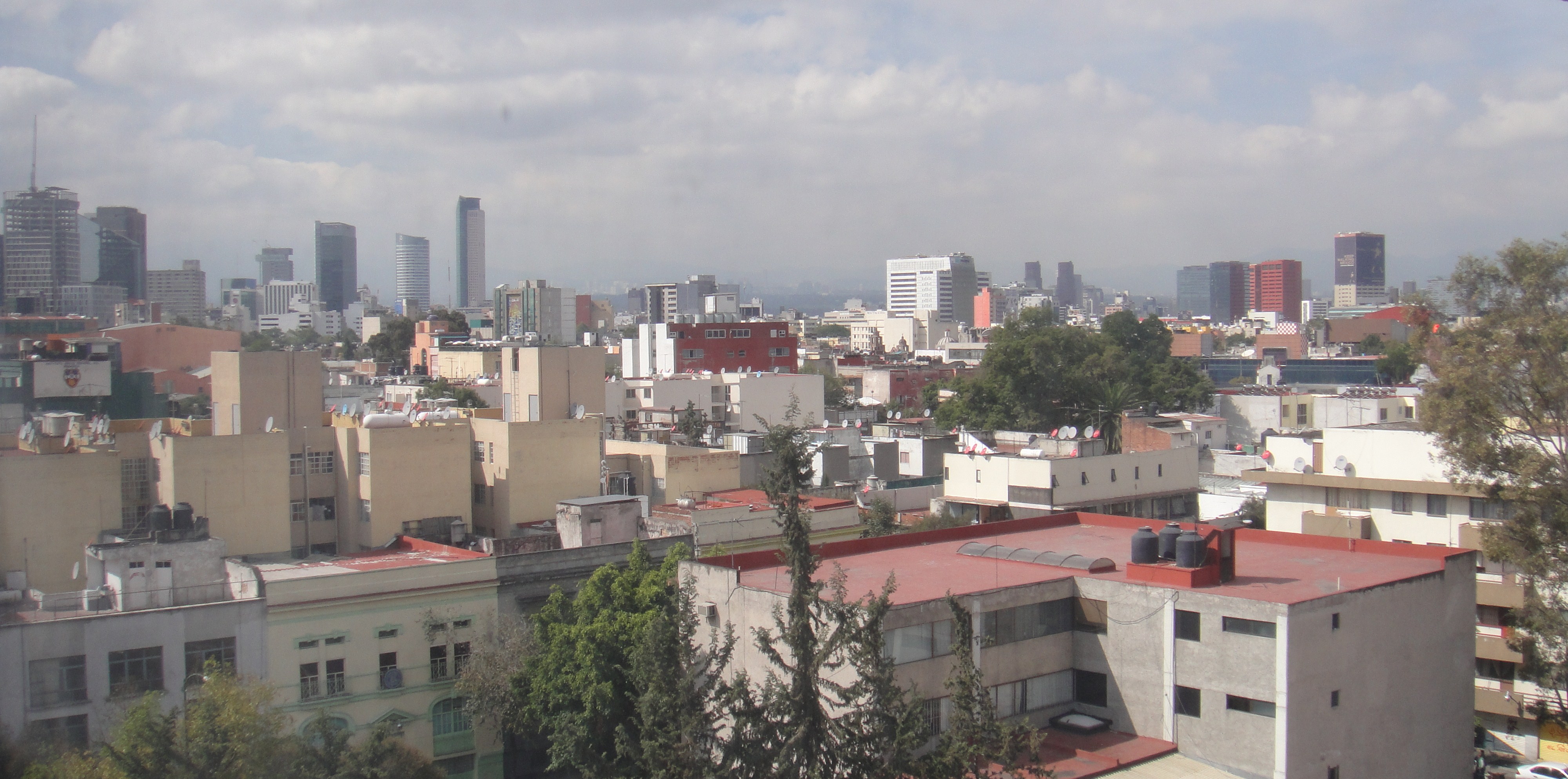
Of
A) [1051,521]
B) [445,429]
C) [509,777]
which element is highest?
[445,429]

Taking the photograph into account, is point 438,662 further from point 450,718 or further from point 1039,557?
point 1039,557

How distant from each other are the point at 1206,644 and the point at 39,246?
1110 cm

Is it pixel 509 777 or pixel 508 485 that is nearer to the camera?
pixel 509 777

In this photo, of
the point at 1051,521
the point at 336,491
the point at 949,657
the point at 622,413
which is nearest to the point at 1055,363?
the point at 622,413

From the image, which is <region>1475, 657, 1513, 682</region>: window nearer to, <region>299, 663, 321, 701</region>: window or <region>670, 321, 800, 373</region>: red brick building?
<region>299, 663, 321, 701</region>: window

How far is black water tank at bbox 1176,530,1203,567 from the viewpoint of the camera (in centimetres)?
1165

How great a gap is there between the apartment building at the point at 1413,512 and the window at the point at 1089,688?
499cm

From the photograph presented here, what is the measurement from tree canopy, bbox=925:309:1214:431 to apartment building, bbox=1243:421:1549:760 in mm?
17898

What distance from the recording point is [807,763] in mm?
8664

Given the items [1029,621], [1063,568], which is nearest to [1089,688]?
[1029,621]

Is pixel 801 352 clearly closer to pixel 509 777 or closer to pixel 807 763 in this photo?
pixel 509 777

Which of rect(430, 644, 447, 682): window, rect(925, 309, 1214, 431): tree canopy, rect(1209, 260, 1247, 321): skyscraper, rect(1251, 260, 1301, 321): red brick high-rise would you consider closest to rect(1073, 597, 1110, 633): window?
rect(430, 644, 447, 682): window

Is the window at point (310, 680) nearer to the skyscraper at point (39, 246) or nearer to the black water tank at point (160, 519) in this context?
the black water tank at point (160, 519)

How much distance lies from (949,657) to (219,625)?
814 centimetres
